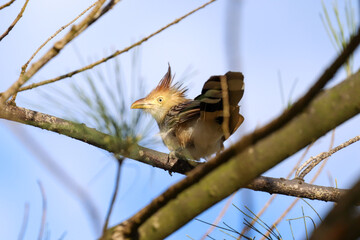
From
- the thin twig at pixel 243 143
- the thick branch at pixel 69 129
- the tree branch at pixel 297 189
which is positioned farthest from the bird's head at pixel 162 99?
→ the thin twig at pixel 243 143

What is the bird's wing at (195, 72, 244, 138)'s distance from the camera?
2469 millimetres

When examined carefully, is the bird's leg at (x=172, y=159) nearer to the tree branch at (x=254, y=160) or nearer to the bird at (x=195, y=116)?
the bird at (x=195, y=116)

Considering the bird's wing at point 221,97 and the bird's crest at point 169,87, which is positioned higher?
the bird's crest at point 169,87

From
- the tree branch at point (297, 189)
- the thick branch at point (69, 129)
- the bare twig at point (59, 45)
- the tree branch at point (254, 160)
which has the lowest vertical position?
the tree branch at point (254, 160)

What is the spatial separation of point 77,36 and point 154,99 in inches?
132

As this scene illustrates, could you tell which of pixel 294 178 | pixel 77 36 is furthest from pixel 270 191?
pixel 77 36

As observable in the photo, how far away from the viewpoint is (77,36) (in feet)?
4.99

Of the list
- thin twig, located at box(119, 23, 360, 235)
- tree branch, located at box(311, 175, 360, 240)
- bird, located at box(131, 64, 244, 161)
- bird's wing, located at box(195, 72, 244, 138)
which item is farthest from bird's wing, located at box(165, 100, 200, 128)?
tree branch, located at box(311, 175, 360, 240)

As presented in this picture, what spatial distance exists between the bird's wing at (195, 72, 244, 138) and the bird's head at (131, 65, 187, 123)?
1.16 metres

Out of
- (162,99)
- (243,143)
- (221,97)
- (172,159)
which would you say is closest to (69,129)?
(172,159)

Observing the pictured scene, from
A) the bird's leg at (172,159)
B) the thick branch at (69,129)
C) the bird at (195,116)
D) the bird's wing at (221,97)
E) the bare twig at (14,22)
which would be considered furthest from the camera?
the bird's leg at (172,159)

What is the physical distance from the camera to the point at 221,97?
2994mm

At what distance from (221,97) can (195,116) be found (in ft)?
2.85

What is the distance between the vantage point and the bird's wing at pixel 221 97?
97.2 inches
